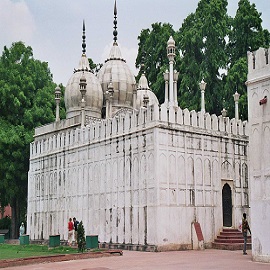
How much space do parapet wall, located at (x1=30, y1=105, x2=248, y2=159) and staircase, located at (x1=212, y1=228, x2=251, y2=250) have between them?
467cm

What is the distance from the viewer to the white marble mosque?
21.7 meters

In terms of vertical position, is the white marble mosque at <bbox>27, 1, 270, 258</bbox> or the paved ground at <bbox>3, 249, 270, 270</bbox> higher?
the white marble mosque at <bbox>27, 1, 270, 258</bbox>

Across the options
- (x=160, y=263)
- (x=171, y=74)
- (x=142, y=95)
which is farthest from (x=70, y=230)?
(x=142, y=95)

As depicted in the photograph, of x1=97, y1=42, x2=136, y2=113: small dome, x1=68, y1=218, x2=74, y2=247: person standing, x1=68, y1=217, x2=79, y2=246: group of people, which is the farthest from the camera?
x1=97, y1=42, x2=136, y2=113: small dome

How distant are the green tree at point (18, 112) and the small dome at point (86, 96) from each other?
3.29 metres

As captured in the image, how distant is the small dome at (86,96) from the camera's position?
32250 millimetres

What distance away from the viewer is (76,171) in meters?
27.0

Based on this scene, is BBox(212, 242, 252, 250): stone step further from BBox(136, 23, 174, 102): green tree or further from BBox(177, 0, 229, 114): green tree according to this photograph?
BBox(136, 23, 174, 102): green tree

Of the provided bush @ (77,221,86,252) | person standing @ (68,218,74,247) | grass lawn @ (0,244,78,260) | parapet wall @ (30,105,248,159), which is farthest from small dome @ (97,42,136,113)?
bush @ (77,221,86,252)

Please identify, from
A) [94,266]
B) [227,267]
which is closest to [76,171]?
[94,266]

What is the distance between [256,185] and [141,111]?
7.70m

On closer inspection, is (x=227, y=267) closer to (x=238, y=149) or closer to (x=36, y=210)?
(x=238, y=149)

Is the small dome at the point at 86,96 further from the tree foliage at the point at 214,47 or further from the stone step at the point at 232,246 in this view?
the stone step at the point at 232,246

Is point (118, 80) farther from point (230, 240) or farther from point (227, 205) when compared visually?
point (230, 240)
